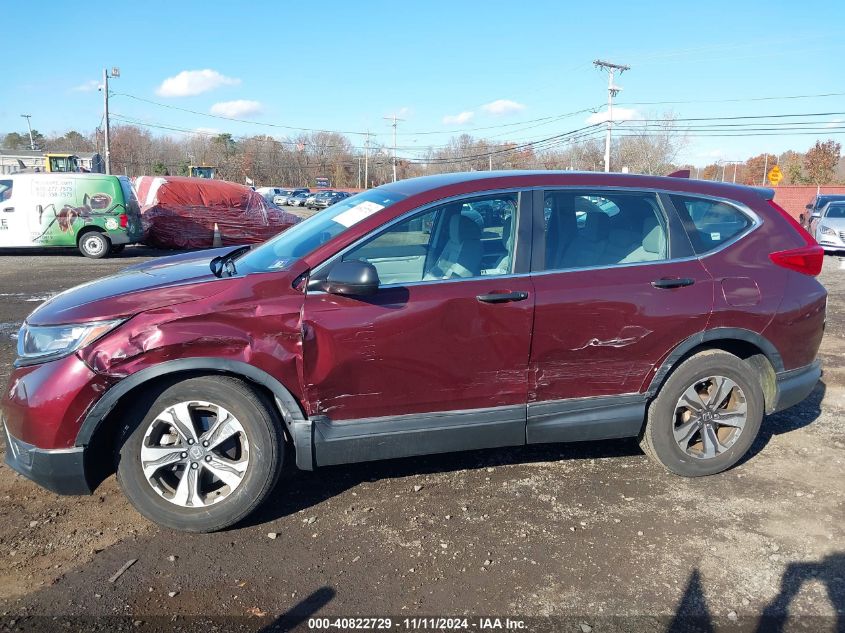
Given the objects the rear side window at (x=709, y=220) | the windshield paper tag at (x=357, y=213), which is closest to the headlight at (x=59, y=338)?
the windshield paper tag at (x=357, y=213)

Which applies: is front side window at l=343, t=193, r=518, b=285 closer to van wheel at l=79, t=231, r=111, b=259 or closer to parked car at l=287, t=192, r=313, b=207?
van wheel at l=79, t=231, r=111, b=259

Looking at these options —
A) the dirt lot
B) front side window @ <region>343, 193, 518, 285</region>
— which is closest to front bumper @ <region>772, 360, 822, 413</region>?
the dirt lot

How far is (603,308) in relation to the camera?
12.1ft

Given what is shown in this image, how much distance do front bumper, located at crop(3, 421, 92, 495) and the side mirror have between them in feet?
4.72

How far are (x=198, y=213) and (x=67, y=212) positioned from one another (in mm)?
3123

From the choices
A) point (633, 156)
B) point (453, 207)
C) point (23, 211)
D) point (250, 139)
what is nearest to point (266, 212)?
point (23, 211)

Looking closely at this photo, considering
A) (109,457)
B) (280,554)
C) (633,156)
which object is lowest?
(280,554)

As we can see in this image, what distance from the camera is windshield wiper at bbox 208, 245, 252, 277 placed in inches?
142

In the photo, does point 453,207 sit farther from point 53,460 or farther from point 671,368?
point 53,460

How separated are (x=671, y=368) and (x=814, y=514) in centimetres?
110

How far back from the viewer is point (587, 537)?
3.38 meters

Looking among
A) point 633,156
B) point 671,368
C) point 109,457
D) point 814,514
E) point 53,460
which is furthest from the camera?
point 633,156

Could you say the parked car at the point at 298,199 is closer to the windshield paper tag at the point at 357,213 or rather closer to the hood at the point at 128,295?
the windshield paper tag at the point at 357,213

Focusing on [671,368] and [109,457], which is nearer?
[109,457]
